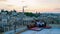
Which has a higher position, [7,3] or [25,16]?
[7,3]

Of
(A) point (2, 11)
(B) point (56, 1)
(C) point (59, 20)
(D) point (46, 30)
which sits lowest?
(D) point (46, 30)

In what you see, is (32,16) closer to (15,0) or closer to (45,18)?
(45,18)

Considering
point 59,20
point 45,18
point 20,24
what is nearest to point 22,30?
point 20,24

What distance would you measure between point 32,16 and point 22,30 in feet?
0.67

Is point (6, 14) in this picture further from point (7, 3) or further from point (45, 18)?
point (45, 18)

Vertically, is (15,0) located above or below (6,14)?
above

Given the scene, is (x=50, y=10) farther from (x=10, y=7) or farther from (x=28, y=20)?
(x=10, y=7)

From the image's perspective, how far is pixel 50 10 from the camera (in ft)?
4.38

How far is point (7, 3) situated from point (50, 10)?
0.51 m

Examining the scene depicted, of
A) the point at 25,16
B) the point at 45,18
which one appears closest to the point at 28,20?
the point at 25,16

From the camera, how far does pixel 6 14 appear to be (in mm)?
1321

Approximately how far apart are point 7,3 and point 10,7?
6cm

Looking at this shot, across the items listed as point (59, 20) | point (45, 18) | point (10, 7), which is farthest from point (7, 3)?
point (59, 20)

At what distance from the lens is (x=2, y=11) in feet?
4.34
